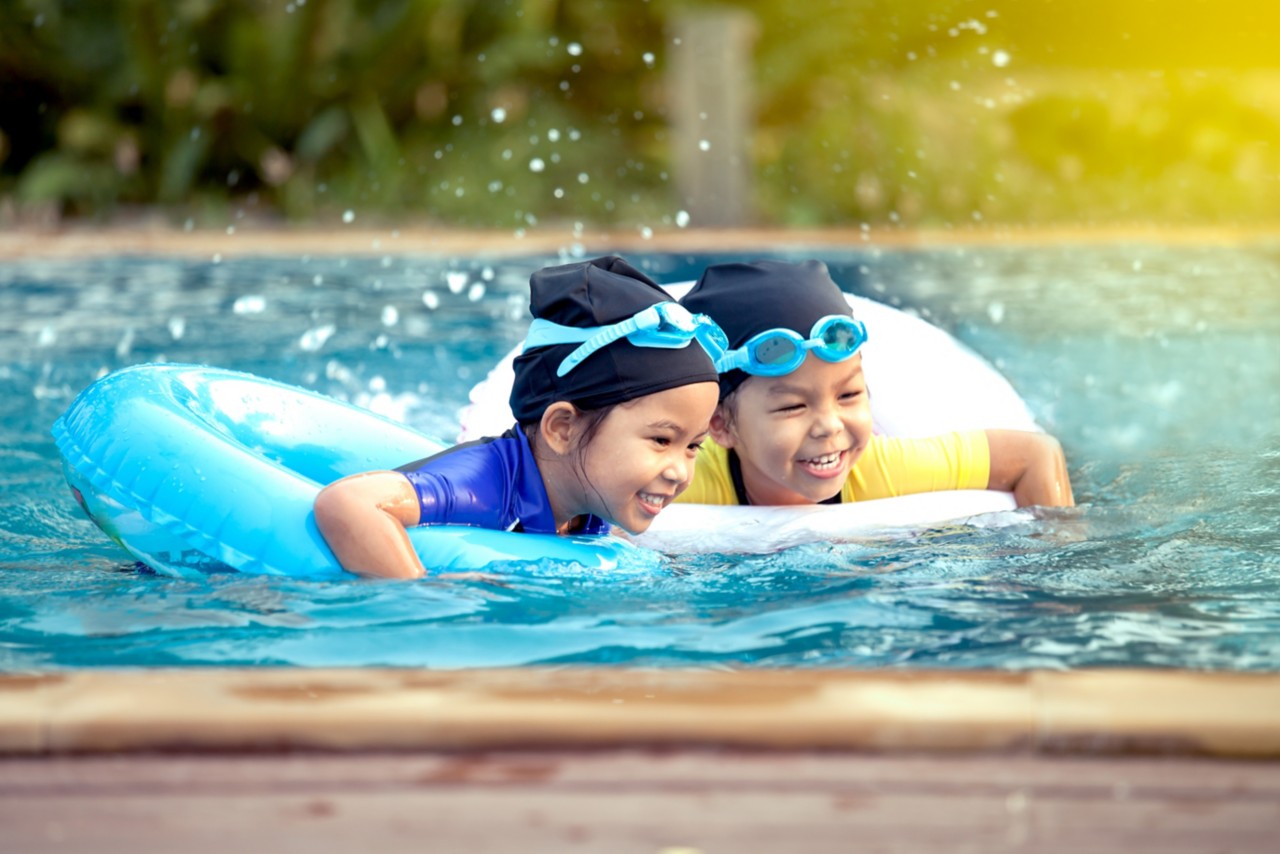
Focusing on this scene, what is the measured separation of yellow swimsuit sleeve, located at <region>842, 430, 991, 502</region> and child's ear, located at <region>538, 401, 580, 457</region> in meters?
0.90

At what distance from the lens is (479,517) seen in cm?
334

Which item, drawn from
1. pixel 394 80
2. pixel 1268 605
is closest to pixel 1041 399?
pixel 1268 605

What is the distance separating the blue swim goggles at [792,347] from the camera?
3.61 m

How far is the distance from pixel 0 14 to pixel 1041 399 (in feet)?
26.0

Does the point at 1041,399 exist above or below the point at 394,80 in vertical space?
below

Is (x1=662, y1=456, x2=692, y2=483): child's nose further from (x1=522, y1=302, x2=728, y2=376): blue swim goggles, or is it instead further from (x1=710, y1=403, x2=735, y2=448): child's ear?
(x1=710, y1=403, x2=735, y2=448): child's ear

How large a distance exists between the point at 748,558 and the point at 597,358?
0.65 metres

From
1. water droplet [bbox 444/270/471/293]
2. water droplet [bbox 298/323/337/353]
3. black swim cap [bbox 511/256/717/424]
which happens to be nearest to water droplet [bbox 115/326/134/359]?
water droplet [bbox 298/323/337/353]

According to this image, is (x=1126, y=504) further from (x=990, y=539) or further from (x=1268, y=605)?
(x=1268, y=605)

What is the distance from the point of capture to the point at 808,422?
366 centimetres

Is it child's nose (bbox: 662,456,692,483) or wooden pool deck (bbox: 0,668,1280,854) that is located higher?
child's nose (bbox: 662,456,692,483)

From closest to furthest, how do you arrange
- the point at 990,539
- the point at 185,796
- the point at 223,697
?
the point at 185,796
the point at 223,697
the point at 990,539

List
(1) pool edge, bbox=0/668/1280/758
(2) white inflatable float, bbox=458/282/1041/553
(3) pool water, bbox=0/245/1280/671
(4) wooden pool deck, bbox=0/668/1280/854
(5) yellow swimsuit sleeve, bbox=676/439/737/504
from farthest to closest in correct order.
A: (5) yellow swimsuit sleeve, bbox=676/439/737/504, (2) white inflatable float, bbox=458/282/1041/553, (3) pool water, bbox=0/245/1280/671, (1) pool edge, bbox=0/668/1280/758, (4) wooden pool deck, bbox=0/668/1280/854

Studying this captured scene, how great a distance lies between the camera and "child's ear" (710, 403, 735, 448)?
381 cm
